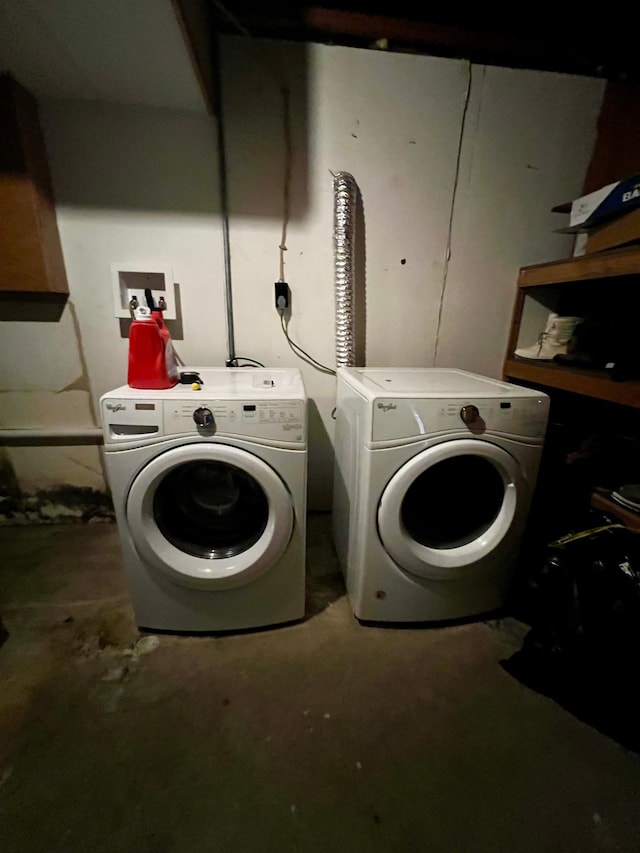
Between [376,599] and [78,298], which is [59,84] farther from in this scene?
[376,599]

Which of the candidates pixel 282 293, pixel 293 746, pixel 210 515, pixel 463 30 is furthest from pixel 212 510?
pixel 463 30

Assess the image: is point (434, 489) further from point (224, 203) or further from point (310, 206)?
point (224, 203)

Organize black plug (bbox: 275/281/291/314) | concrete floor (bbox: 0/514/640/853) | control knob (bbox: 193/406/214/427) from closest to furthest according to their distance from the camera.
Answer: concrete floor (bbox: 0/514/640/853) → control knob (bbox: 193/406/214/427) → black plug (bbox: 275/281/291/314)

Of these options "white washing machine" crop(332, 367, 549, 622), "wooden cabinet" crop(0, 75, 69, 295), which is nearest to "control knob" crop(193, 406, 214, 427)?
"white washing machine" crop(332, 367, 549, 622)

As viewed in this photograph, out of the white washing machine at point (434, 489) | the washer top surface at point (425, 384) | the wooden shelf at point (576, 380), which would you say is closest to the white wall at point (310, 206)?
the wooden shelf at point (576, 380)

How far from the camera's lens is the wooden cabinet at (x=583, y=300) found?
1097mm

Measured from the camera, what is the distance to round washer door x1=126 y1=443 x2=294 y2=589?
0.94 meters

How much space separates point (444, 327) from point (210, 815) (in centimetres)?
181

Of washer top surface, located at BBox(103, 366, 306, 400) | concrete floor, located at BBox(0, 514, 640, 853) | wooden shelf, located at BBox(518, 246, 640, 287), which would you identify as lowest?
concrete floor, located at BBox(0, 514, 640, 853)

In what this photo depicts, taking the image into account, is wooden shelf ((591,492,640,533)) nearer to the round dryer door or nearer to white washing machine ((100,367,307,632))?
the round dryer door

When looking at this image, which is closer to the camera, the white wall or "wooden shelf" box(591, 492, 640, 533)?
"wooden shelf" box(591, 492, 640, 533)

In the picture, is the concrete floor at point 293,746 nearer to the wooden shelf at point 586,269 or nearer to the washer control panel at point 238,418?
the washer control panel at point 238,418

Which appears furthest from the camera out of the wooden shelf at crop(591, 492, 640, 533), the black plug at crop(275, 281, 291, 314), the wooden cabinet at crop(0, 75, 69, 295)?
the black plug at crop(275, 281, 291, 314)

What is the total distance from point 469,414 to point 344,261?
0.85 m
